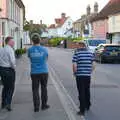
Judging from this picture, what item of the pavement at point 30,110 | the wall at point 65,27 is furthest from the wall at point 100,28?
the wall at point 65,27

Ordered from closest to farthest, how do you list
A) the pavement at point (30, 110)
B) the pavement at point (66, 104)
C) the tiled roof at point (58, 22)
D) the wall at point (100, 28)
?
the pavement at point (30, 110) < the pavement at point (66, 104) < the wall at point (100, 28) < the tiled roof at point (58, 22)

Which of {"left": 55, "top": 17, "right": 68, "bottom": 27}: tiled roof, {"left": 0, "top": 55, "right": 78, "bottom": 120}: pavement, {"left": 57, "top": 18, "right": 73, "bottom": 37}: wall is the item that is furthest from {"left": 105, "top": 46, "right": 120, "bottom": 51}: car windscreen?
{"left": 55, "top": 17, "right": 68, "bottom": 27}: tiled roof

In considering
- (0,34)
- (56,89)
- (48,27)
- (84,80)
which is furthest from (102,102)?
(48,27)

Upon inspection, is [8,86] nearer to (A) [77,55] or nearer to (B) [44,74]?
(B) [44,74]

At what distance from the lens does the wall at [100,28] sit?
251 feet

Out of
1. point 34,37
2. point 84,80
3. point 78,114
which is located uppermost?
point 34,37

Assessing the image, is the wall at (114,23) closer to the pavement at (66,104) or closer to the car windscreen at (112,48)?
the car windscreen at (112,48)

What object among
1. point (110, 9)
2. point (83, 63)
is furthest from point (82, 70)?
point (110, 9)

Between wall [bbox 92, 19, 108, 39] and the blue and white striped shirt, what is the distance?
63.4 m

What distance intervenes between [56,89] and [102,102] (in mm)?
3998

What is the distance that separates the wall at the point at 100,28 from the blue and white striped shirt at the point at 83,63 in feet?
208

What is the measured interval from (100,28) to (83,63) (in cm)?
6855

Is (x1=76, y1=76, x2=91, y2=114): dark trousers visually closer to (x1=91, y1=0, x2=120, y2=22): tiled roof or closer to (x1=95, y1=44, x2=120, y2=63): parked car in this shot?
(x1=95, y1=44, x2=120, y2=63): parked car

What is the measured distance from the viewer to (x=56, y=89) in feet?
58.2
